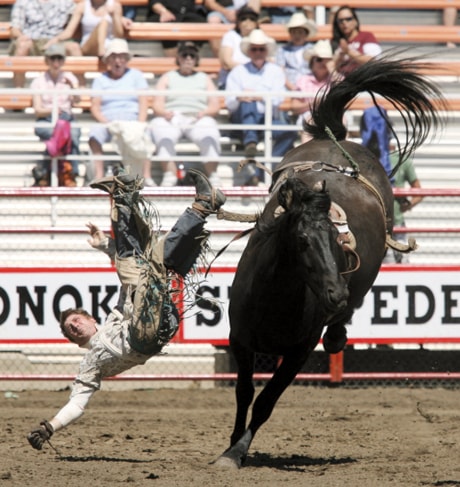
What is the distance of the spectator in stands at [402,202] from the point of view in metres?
9.55

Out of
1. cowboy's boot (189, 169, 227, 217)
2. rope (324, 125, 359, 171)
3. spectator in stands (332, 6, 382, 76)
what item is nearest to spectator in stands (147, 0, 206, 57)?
spectator in stands (332, 6, 382, 76)

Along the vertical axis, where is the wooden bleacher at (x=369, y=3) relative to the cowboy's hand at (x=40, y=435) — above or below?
above

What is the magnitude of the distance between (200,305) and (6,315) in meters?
1.62

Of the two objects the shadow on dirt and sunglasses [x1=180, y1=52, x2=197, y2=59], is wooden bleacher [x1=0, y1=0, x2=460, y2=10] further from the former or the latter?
Answer: the shadow on dirt

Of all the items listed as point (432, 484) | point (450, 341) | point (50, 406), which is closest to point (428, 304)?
point (450, 341)

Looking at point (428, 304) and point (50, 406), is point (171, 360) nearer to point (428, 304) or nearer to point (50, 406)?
point (50, 406)

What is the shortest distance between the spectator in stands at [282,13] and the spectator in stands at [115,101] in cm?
247

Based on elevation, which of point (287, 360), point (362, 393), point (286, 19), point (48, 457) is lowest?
point (362, 393)

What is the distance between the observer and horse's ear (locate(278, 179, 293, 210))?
5.46 metres

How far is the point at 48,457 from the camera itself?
6.21 m

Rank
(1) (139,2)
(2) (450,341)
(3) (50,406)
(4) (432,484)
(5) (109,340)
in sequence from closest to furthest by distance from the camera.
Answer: (4) (432,484) < (5) (109,340) < (3) (50,406) < (2) (450,341) < (1) (139,2)

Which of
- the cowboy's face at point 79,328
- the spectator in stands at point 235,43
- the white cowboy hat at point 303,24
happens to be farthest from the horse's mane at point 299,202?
the white cowboy hat at point 303,24

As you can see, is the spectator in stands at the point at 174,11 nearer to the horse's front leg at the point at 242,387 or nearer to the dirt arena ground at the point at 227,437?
the dirt arena ground at the point at 227,437

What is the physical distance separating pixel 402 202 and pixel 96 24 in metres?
4.47
